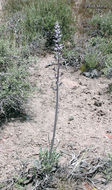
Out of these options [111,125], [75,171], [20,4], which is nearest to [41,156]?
[75,171]

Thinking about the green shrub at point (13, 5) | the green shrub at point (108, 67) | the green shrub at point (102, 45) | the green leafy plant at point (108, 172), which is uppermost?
the green shrub at point (13, 5)

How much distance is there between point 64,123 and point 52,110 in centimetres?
31

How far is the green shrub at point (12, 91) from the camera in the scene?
398cm

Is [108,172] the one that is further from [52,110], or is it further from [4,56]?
[4,56]

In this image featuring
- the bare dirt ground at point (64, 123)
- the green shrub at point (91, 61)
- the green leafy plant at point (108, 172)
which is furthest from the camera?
the green shrub at point (91, 61)

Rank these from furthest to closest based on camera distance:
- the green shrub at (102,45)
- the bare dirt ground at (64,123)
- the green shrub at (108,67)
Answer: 1. the green shrub at (102,45)
2. the green shrub at (108,67)
3. the bare dirt ground at (64,123)

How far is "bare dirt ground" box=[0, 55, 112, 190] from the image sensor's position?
3.60 metres

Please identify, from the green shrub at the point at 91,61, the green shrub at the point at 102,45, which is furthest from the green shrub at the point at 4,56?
the green shrub at the point at 102,45

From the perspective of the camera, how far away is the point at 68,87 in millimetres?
4984

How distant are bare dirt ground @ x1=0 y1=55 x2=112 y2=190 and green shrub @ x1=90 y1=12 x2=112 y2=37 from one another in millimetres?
1590

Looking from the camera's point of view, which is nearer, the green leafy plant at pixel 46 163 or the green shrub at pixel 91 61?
the green leafy plant at pixel 46 163

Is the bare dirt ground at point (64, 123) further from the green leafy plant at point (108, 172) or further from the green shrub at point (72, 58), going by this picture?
the green shrub at point (72, 58)

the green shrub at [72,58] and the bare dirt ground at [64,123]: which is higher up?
the green shrub at [72,58]

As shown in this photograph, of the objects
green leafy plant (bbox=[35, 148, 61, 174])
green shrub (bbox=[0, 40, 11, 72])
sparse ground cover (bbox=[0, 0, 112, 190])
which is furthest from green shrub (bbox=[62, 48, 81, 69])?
green leafy plant (bbox=[35, 148, 61, 174])
